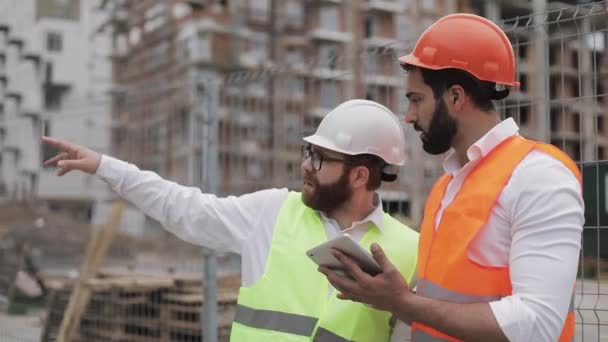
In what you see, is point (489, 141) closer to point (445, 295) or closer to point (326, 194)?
point (445, 295)

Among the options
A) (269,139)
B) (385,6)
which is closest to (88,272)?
(269,139)

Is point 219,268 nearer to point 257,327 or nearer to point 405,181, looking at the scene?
point 405,181

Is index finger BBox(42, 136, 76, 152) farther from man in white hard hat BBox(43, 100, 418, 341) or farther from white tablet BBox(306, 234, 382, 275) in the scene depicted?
white tablet BBox(306, 234, 382, 275)

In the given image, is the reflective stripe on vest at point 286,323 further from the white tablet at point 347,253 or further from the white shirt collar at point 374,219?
the white tablet at point 347,253

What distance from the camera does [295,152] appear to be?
5.08 meters

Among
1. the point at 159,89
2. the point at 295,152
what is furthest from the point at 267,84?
the point at 159,89

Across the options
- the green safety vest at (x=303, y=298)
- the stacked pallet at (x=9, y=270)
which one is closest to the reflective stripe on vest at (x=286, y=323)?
the green safety vest at (x=303, y=298)

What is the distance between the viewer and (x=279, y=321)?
277 centimetres

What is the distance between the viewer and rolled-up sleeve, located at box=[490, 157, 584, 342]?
178 centimetres

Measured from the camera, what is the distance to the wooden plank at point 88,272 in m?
6.95

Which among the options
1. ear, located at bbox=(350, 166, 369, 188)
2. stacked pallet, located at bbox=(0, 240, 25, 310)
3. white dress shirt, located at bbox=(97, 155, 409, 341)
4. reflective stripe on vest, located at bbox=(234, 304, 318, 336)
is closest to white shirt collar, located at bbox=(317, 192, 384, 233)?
white dress shirt, located at bbox=(97, 155, 409, 341)

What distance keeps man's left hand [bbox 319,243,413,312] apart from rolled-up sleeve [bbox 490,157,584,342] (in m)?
0.22

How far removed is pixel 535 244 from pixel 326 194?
45.8 inches

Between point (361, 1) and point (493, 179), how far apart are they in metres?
49.7
